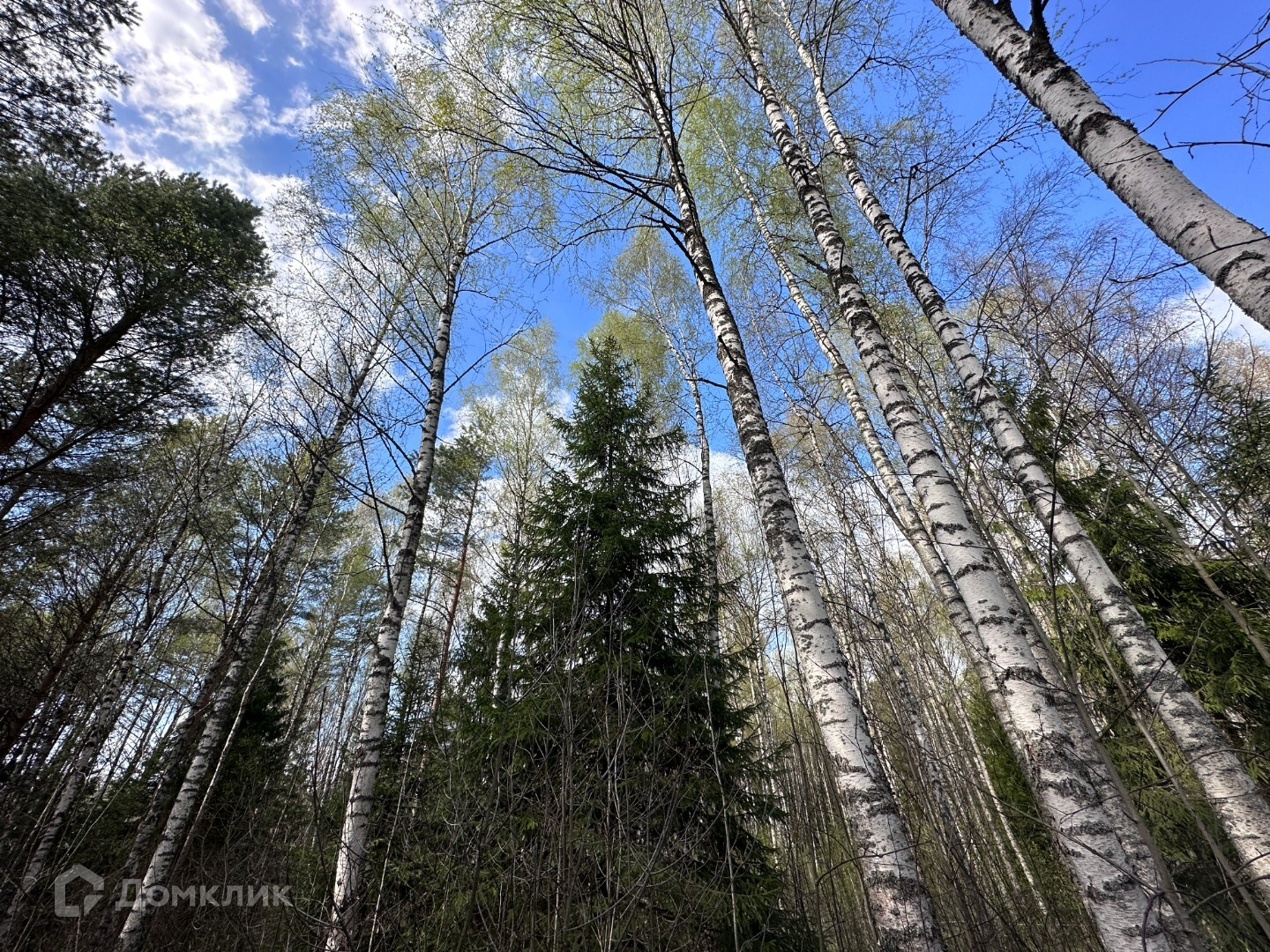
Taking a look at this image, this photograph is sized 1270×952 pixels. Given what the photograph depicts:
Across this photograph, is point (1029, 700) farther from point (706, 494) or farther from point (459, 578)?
point (459, 578)

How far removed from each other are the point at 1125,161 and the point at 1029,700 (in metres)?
2.42

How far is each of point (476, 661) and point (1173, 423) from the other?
21.6 ft

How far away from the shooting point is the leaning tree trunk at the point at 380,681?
358cm

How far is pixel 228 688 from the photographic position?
17.4 ft

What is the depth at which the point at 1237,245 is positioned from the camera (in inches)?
67.9

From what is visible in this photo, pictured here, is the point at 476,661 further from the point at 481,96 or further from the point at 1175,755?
the point at 1175,755

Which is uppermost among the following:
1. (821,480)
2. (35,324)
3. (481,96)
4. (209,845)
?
(481,96)

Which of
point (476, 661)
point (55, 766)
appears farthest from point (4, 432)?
point (476, 661)

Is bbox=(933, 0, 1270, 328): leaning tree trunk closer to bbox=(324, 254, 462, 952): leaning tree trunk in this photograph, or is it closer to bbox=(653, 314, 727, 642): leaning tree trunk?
bbox=(653, 314, 727, 642): leaning tree trunk

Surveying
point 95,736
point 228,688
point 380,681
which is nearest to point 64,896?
point 95,736

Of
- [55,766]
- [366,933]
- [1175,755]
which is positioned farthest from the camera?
[55,766]

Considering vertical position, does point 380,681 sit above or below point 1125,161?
below

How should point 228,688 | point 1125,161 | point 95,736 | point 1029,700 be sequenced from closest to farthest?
point 1125,161 < point 1029,700 < point 228,688 < point 95,736

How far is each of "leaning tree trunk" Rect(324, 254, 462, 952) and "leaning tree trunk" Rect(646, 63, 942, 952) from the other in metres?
2.72
